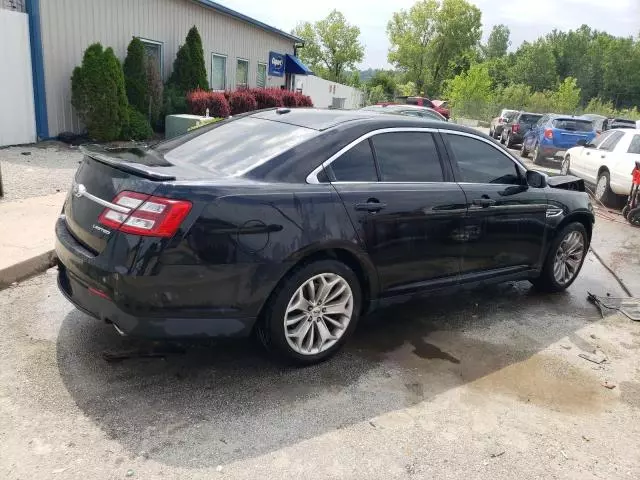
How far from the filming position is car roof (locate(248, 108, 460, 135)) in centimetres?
401

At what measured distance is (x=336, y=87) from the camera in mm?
38969

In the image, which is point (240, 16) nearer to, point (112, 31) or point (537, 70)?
point (112, 31)

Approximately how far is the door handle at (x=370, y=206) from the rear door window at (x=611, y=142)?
9174mm

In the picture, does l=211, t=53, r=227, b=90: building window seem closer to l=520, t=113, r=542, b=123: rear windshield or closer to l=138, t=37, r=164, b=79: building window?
l=138, t=37, r=164, b=79: building window

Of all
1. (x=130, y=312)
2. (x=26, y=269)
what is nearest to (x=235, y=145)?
(x=130, y=312)

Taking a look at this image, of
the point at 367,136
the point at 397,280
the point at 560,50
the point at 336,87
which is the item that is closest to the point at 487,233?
the point at 397,280

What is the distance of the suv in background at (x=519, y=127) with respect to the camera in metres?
22.3

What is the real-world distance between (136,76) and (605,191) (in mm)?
11185

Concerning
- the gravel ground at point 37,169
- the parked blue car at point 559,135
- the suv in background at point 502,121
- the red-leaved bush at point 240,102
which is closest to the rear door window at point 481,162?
the gravel ground at point 37,169

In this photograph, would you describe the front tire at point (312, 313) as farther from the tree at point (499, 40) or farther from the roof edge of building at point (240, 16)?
the tree at point (499, 40)

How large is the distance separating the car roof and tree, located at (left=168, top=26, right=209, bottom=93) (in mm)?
12859

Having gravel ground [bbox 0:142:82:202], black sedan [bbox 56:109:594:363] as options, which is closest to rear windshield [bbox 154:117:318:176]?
black sedan [bbox 56:109:594:363]

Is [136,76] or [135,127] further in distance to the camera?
[136,76]

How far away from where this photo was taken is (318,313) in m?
3.65
